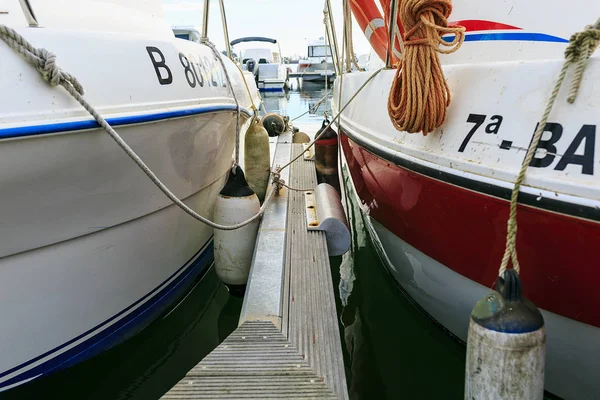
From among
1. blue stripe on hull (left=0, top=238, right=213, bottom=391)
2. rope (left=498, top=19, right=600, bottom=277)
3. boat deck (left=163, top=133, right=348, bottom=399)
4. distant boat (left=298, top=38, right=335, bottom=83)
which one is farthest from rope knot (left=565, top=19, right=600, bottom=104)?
distant boat (left=298, top=38, right=335, bottom=83)

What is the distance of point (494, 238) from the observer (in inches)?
79.4

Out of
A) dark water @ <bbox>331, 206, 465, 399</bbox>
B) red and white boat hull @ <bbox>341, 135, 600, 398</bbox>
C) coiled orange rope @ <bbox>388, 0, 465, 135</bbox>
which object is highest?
coiled orange rope @ <bbox>388, 0, 465, 135</bbox>

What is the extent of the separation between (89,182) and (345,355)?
194cm

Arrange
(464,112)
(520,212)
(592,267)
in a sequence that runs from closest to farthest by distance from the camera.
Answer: (592,267) → (520,212) → (464,112)

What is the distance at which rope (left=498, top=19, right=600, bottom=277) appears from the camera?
163 cm

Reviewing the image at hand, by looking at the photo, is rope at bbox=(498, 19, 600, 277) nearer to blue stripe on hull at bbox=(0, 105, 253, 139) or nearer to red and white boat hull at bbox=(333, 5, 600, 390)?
red and white boat hull at bbox=(333, 5, 600, 390)

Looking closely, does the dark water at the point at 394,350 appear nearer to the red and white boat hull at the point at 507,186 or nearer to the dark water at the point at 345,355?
the dark water at the point at 345,355

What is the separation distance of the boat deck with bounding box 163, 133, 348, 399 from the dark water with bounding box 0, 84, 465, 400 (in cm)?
73

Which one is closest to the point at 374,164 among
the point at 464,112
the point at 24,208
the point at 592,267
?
the point at 464,112

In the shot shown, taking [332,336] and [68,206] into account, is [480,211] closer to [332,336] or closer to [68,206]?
[332,336]

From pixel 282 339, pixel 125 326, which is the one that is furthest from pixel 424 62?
pixel 125 326

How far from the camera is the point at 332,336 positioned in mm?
2152

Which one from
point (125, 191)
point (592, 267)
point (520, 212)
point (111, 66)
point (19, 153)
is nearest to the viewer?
point (592, 267)

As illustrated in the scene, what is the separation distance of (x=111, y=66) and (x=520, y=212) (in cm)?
202
